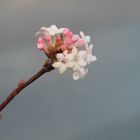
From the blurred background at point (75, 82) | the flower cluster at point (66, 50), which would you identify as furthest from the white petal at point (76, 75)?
the blurred background at point (75, 82)

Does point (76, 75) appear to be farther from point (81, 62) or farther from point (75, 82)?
point (75, 82)

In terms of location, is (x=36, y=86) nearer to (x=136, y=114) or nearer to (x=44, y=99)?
(x=44, y=99)

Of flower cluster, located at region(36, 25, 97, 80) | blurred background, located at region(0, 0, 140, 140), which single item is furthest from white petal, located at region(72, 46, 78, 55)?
blurred background, located at region(0, 0, 140, 140)

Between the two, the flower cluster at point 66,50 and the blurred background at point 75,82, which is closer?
the flower cluster at point 66,50

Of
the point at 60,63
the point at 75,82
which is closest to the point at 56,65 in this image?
the point at 60,63

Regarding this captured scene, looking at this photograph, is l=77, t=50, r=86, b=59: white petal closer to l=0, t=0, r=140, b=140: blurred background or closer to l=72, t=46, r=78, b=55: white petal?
l=72, t=46, r=78, b=55: white petal

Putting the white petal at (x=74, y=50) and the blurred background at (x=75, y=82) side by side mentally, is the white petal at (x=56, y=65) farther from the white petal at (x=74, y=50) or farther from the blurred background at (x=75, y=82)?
the blurred background at (x=75, y=82)
